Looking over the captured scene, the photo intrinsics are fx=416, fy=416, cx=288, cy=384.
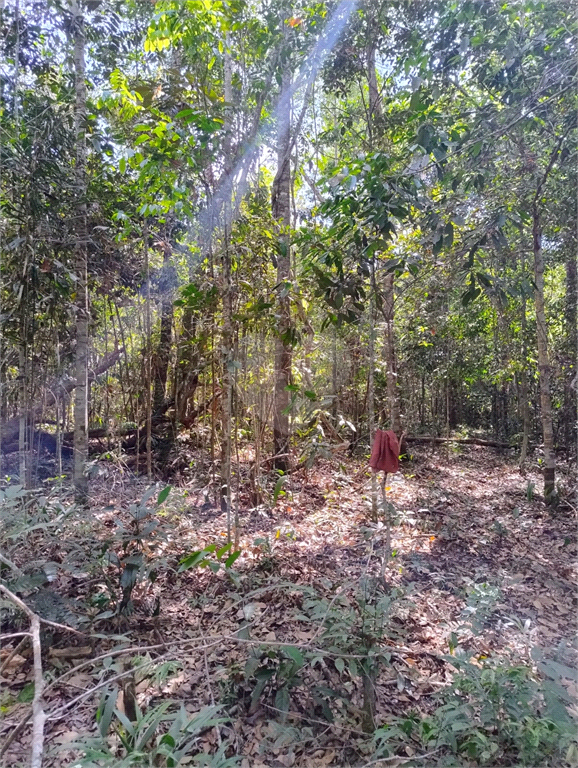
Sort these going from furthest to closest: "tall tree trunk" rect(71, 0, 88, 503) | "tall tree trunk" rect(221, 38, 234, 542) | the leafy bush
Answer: "tall tree trunk" rect(71, 0, 88, 503) < "tall tree trunk" rect(221, 38, 234, 542) < the leafy bush

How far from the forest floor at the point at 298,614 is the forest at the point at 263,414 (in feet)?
0.06

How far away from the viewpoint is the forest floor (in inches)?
68.1

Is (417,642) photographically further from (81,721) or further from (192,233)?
(192,233)

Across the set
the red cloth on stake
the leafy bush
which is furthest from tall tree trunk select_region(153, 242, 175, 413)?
the leafy bush

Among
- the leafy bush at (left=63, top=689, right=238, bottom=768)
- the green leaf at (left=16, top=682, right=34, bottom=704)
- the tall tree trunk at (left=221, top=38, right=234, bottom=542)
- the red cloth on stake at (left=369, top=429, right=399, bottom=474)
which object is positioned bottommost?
the green leaf at (left=16, top=682, right=34, bottom=704)

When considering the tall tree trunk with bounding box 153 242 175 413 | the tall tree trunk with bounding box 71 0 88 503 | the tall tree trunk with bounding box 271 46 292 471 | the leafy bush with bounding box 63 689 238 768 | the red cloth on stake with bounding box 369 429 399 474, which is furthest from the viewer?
the tall tree trunk with bounding box 153 242 175 413

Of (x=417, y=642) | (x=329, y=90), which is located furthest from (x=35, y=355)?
(x=329, y=90)

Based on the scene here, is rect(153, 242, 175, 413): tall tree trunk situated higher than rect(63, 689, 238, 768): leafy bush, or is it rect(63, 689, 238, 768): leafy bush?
rect(153, 242, 175, 413): tall tree trunk

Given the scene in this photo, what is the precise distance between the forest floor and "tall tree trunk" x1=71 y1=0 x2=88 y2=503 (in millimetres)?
478

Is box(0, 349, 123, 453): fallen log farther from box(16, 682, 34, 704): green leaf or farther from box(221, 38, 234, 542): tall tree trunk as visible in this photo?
box(16, 682, 34, 704): green leaf

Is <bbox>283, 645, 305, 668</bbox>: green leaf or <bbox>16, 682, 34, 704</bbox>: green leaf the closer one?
<bbox>283, 645, 305, 668</bbox>: green leaf

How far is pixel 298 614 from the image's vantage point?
2.12m

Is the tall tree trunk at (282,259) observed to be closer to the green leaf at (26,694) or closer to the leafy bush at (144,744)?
the green leaf at (26,694)

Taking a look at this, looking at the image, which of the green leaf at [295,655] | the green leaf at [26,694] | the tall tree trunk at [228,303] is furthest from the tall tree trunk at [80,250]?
the green leaf at [295,655]
